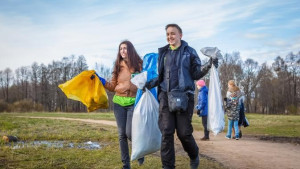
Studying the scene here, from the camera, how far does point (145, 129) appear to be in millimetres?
4660

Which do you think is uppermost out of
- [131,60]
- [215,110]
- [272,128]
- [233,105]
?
[131,60]

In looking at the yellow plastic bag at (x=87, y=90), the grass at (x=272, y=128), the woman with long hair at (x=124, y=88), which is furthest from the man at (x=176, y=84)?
the grass at (x=272, y=128)

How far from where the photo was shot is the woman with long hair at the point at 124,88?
497 centimetres

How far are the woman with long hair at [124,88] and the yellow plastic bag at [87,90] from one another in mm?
207

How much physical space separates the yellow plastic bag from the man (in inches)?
55.6

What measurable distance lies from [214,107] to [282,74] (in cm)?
6532

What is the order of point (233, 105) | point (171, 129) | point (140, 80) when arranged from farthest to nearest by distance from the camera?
point (233, 105) < point (140, 80) < point (171, 129)

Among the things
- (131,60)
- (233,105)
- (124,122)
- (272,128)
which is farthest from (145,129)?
(272,128)

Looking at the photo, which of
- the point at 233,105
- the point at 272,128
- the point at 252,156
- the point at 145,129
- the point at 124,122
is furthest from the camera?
the point at 272,128

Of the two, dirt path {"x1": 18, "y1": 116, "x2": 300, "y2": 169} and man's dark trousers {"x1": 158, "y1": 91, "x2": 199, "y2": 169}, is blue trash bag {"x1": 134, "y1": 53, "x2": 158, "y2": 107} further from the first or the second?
dirt path {"x1": 18, "y1": 116, "x2": 300, "y2": 169}

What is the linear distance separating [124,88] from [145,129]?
0.85 m

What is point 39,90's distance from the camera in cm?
7006

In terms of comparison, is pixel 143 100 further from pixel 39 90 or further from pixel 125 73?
pixel 39 90

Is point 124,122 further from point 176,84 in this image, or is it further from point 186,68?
point 186,68
